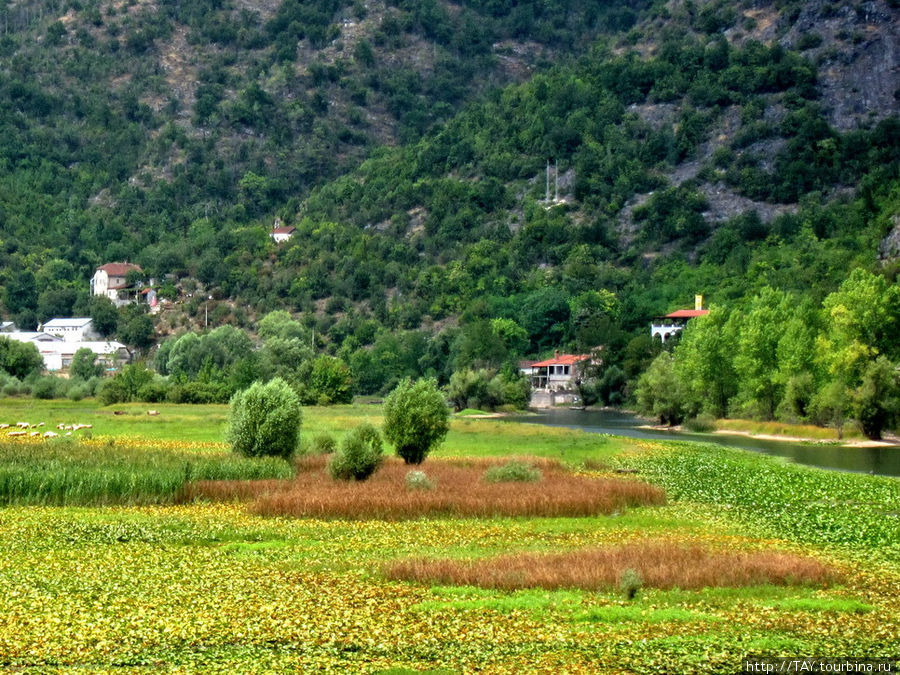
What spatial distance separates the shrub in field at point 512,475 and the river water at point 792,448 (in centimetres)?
2314

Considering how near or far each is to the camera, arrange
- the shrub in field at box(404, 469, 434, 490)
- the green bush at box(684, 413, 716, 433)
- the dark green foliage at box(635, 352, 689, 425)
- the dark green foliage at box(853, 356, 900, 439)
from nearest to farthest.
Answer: the shrub in field at box(404, 469, 434, 490) → the dark green foliage at box(853, 356, 900, 439) → the green bush at box(684, 413, 716, 433) → the dark green foliage at box(635, 352, 689, 425)

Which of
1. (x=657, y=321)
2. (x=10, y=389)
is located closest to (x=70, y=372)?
(x=10, y=389)

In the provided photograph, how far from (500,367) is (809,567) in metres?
148

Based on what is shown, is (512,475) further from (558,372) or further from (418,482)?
(558,372)

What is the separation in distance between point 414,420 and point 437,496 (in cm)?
1617

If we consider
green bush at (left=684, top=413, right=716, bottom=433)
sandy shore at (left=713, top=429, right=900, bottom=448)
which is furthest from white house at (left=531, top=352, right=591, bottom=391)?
sandy shore at (left=713, top=429, right=900, bottom=448)

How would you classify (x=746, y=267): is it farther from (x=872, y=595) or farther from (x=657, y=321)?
(x=872, y=595)

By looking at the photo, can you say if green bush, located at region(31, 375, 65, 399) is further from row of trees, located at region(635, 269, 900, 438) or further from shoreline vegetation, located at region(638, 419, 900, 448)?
row of trees, located at region(635, 269, 900, 438)

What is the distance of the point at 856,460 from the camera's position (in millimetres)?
78438

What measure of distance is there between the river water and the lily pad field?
11.1 m

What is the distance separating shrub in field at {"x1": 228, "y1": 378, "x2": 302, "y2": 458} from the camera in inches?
2443

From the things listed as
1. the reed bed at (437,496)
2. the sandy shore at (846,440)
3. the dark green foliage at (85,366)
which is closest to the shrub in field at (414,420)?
the reed bed at (437,496)

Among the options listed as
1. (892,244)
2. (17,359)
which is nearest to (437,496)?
(17,359)

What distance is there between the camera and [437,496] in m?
49.0
